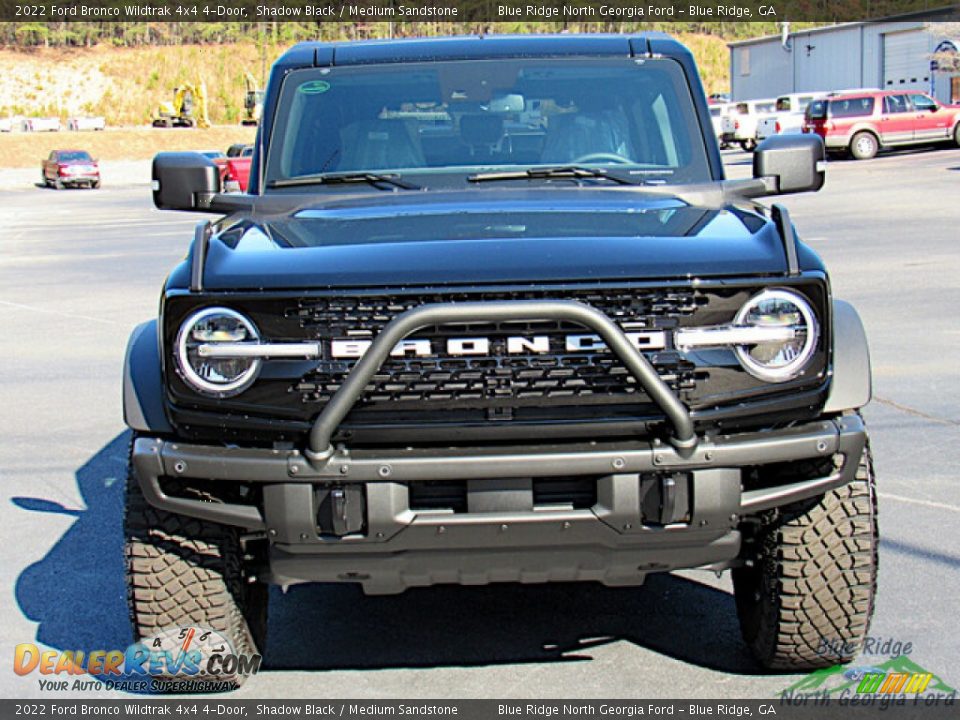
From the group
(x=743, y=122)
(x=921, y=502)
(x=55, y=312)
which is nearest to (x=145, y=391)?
(x=921, y=502)

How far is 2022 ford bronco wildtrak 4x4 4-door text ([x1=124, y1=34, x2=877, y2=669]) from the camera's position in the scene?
3416 mm

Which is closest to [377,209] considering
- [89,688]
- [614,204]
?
[614,204]

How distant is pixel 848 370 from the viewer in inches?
143

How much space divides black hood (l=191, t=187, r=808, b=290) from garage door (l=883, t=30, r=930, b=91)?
51127 mm

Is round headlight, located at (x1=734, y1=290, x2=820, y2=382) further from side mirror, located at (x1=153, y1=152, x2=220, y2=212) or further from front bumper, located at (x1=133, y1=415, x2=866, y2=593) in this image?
side mirror, located at (x1=153, y1=152, x2=220, y2=212)

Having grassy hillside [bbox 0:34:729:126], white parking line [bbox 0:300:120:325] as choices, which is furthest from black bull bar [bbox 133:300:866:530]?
grassy hillside [bbox 0:34:729:126]

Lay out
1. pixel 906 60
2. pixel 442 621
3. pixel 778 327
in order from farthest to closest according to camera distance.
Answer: pixel 906 60 < pixel 442 621 < pixel 778 327

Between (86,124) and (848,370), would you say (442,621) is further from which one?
(86,124)

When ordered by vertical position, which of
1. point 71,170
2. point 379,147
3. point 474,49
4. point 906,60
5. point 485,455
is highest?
point 906,60

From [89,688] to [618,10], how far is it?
2700 inches

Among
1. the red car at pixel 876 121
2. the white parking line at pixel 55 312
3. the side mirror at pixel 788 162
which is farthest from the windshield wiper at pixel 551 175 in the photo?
the red car at pixel 876 121

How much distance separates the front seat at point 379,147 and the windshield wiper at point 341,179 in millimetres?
90

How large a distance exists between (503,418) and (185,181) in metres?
2.08

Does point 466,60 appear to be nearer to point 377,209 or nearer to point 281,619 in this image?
point 377,209
